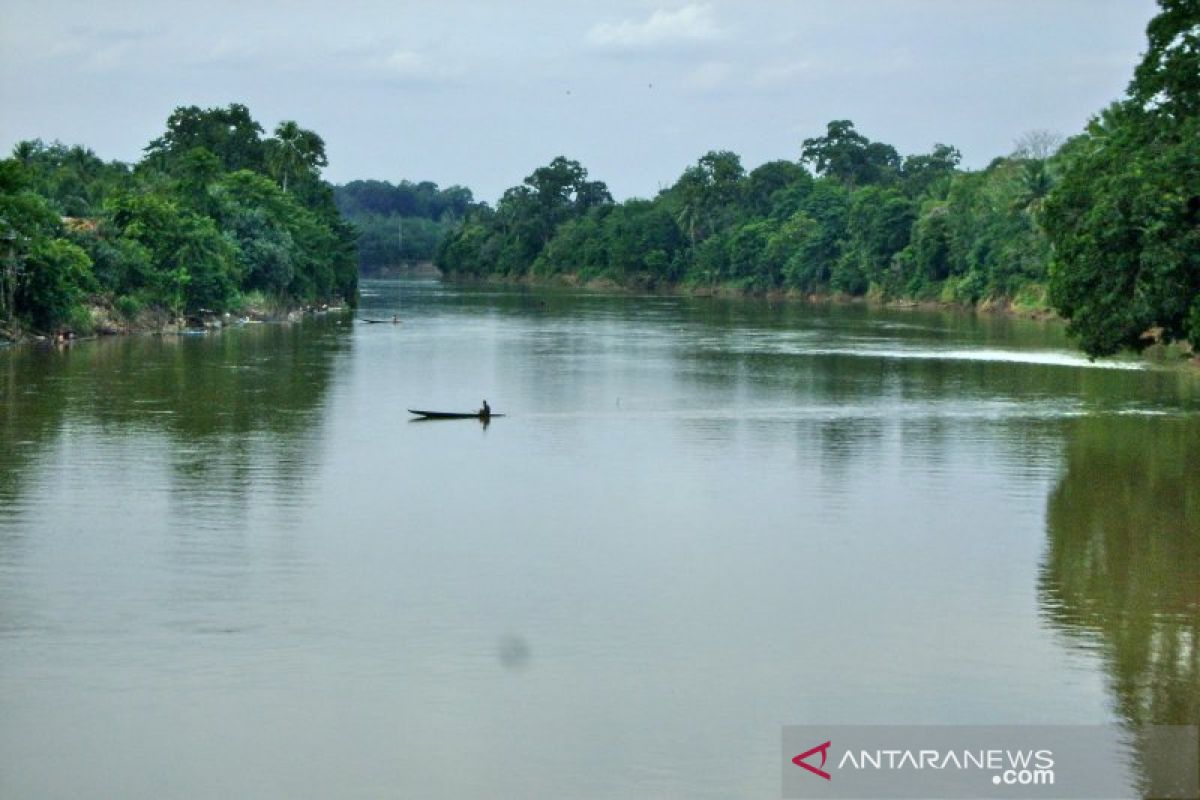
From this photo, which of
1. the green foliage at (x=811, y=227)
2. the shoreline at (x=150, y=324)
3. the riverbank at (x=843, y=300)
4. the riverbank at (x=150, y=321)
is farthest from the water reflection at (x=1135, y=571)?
the green foliage at (x=811, y=227)

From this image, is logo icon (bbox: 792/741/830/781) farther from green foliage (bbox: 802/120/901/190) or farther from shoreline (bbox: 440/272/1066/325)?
green foliage (bbox: 802/120/901/190)

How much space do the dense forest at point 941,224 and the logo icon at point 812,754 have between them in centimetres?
2683

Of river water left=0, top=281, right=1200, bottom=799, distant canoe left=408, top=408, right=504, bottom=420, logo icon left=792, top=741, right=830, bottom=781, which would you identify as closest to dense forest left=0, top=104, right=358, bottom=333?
river water left=0, top=281, right=1200, bottom=799

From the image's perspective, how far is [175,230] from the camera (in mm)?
74375

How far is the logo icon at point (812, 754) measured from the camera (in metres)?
15.5

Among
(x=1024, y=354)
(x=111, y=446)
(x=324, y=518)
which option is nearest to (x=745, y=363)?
(x=1024, y=354)

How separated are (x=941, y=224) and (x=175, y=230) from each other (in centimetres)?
6016

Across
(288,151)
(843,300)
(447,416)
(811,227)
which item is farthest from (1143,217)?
(811,227)

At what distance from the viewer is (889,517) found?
28.6 m

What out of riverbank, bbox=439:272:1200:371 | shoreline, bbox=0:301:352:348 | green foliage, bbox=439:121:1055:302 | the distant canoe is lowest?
the distant canoe

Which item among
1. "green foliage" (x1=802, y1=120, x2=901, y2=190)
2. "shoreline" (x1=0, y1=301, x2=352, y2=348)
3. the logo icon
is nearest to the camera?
the logo icon

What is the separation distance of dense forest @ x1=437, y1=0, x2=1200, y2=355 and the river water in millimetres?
3983

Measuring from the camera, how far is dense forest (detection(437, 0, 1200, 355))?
1622 inches

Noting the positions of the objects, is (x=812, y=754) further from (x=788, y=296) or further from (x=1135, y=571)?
(x=788, y=296)
